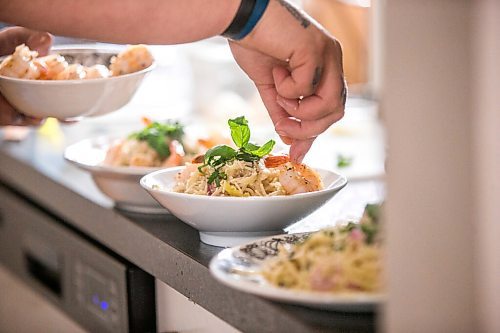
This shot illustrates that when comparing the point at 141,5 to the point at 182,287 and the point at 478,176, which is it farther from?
the point at 478,176

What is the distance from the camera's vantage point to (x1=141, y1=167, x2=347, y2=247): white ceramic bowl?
4.77 feet

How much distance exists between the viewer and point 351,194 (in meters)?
1.92

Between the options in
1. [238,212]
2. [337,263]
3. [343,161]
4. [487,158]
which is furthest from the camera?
[343,161]

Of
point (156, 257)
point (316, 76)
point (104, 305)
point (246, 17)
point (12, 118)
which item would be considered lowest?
point (104, 305)

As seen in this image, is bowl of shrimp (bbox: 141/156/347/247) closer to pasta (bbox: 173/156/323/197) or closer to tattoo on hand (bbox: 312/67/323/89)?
pasta (bbox: 173/156/323/197)

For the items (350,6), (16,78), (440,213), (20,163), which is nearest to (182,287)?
(16,78)

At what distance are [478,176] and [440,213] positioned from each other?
59 millimetres

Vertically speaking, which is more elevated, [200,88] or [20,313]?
[200,88]

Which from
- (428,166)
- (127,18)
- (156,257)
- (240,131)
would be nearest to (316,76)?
(240,131)

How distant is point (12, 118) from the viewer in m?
1.87

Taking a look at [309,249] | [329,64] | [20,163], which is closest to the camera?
[309,249]

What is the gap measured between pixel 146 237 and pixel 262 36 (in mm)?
476

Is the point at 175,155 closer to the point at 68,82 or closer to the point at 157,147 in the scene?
the point at 157,147

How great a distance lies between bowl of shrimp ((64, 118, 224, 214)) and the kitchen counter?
0.03 meters
